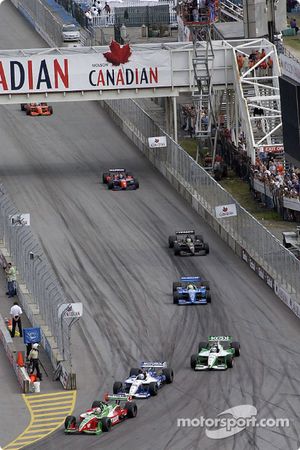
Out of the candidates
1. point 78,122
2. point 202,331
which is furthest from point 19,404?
point 78,122

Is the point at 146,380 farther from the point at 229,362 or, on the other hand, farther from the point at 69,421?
the point at 69,421

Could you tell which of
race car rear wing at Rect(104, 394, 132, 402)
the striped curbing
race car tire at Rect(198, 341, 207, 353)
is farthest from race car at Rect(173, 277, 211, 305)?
race car rear wing at Rect(104, 394, 132, 402)

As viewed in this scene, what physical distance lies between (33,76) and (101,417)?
35.1 metres

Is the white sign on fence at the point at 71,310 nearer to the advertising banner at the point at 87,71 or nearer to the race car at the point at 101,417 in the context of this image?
the race car at the point at 101,417

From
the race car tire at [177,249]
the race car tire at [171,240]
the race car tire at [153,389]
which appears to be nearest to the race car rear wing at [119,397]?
the race car tire at [153,389]

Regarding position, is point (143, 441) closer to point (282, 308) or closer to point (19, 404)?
point (19, 404)

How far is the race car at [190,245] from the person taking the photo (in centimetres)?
7600

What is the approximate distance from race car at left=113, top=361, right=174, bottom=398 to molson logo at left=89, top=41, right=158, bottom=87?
29802 millimetres

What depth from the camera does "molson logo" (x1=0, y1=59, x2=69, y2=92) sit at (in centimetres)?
8944

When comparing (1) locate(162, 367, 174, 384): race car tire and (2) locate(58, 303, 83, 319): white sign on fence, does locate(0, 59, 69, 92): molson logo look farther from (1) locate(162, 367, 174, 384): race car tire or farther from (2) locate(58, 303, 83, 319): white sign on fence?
(1) locate(162, 367, 174, 384): race car tire

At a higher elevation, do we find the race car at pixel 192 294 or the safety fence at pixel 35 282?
the safety fence at pixel 35 282

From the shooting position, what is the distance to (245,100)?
89.9 meters

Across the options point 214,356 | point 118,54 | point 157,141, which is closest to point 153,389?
point 214,356

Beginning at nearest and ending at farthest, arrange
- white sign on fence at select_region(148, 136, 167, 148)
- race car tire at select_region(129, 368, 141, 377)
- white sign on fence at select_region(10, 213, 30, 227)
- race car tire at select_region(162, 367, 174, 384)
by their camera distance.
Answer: race car tire at select_region(129, 368, 141, 377) < race car tire at select_region(162, 367, 174, 384) < white sign on fence at select_region(10, 213, 30, 227) < white sign on fence at select_region(148, 136, 167, 148)
